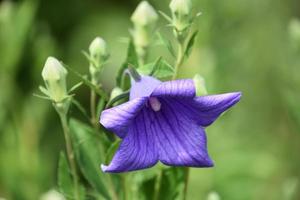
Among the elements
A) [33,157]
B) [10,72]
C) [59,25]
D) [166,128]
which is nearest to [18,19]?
[10,72]

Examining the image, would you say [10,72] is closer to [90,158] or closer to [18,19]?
[18,19]

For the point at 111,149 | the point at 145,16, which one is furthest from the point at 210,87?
the point at 111,149

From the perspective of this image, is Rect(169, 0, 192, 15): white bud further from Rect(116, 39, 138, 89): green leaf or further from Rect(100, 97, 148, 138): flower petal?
Rect(100, 97, 148, 138): flower petal

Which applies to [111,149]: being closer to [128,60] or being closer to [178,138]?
[178,138]

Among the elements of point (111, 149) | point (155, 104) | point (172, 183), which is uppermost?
point (155, 104)

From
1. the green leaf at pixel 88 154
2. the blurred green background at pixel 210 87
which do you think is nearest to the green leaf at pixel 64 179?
the green leaf at pixel 88 154

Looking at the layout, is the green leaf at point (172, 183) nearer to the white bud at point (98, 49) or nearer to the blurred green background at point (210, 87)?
the white bud at point (98, 49)

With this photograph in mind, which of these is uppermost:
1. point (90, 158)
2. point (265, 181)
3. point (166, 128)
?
point (166, 128)
